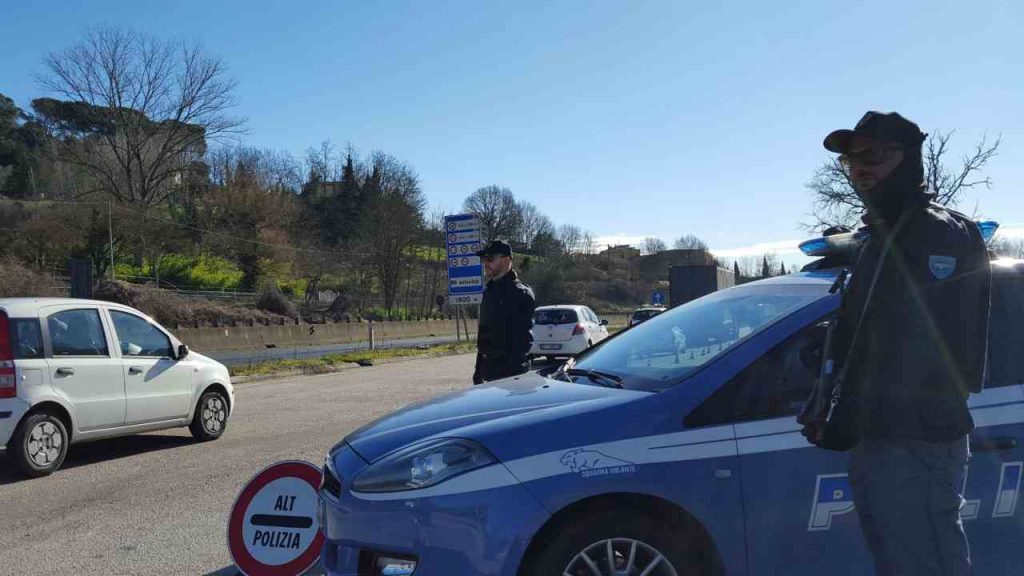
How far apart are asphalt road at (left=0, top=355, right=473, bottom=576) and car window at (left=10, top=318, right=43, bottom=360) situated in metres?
1.17

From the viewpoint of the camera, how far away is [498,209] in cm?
10644

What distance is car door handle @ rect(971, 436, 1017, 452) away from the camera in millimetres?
3363

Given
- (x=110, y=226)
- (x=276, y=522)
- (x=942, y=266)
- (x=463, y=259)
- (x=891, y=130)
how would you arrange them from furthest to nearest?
(x=110, y=226) → (x=463, y=259) → (x=276, y=522) → (x=891, y=130) → (x=942, y=266)

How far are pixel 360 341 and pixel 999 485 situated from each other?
1635 inches

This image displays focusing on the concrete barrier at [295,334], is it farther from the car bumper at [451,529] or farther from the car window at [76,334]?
the car bumper at [451,529]

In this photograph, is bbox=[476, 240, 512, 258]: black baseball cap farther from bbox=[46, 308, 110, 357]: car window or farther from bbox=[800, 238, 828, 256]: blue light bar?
bbox=[46, 308, 110, 357]: car window

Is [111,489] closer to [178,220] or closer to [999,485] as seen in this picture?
[999,485]

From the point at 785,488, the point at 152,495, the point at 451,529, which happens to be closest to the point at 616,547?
the point at 451,529

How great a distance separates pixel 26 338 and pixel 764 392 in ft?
23.1

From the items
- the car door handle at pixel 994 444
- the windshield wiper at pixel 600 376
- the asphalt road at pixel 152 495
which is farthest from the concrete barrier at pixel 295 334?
the car door handle at pixel 994 444

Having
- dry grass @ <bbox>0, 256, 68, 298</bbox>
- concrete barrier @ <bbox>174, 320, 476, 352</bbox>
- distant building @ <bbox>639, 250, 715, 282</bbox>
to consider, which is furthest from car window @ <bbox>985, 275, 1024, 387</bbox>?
distant building @ <bbox>639, 250, 715, 282</bbox>

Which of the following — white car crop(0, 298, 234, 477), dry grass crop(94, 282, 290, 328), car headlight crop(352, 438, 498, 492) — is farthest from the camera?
dry grass crop(94, 282, 290, 328)

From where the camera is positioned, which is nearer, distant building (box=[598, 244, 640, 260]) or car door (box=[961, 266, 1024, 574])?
car door (box=[961, 266, 1024, 574])

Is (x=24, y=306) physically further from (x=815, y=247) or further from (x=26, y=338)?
A: (x=815, y=247)
